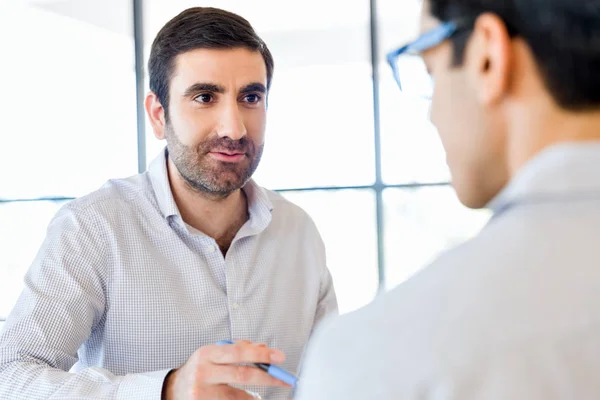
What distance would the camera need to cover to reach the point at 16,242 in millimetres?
3926

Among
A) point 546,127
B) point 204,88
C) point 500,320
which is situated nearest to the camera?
point 500,320

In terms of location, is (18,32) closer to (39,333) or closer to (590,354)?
(39,333)

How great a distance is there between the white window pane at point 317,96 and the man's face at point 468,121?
9.10 feet

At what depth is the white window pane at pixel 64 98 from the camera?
12.4 feet

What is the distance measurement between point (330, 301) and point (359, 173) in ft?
4.80

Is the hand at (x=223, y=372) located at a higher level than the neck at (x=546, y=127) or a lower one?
lower

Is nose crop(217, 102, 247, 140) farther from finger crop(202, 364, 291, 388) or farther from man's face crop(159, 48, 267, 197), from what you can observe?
finger crop(202, 364, 291, 388)

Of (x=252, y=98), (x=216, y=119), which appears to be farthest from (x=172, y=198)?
(x=252, y=98)

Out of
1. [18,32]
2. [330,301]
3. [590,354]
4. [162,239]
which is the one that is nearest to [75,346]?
[162,239]

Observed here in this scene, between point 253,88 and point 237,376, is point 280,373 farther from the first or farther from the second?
point 253,88

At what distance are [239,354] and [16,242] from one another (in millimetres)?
2933

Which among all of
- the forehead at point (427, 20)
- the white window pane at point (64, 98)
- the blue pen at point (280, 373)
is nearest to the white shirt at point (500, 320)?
the forehead at point (427, 20)

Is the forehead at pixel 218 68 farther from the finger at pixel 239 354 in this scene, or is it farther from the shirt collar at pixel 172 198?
the finger at pixel 239 354

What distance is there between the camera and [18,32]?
388cm
